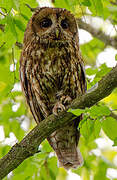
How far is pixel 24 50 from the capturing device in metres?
3.54

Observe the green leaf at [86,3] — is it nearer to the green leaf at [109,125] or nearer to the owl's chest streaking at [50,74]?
the owl's chest streaking at [50,74]

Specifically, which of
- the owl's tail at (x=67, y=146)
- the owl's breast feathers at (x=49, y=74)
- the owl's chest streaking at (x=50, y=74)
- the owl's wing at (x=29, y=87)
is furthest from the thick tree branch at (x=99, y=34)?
the owl's tail at (x=67, y=146)

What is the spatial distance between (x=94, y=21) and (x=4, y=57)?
8.53ft

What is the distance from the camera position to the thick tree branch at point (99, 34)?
455 cm

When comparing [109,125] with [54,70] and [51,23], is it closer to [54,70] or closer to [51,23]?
[54,70]

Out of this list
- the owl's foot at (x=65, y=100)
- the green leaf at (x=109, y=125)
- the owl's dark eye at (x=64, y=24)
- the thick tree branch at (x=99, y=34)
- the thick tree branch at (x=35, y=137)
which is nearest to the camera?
the thick tree branch at (x=35, y=137)

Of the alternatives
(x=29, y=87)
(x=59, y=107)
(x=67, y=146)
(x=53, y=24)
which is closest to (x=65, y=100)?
(x=59, y=107)

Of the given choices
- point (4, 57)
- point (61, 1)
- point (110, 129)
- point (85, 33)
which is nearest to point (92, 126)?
point (110, 129)

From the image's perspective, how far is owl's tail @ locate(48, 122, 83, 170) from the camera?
12.0 ft

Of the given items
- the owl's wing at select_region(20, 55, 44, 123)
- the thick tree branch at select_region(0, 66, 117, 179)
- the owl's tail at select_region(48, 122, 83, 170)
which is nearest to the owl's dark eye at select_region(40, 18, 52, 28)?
the owl's wing at select_region(20, 55, 44, 123)

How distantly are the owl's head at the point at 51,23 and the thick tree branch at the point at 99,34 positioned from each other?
2.95ft

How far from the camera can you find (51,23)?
3623 mm

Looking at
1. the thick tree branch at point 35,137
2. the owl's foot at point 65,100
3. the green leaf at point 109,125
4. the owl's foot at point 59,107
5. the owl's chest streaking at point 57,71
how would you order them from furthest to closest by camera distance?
the owl's chest streaking at point 57,71 → the owl's foot at point 65,100 → the owl's foot at point 59,107 → the green leaf at point 109,125 → the thick tree branch at point 35,137

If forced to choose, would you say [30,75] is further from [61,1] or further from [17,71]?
[61,1]
